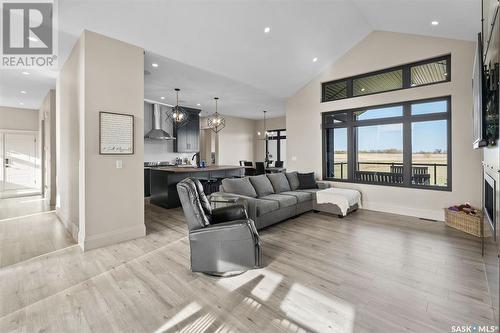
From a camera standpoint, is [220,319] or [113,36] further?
[113,36]

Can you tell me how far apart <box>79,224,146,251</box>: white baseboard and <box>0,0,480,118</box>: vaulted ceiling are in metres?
2.87

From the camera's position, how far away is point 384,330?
174 centimetres

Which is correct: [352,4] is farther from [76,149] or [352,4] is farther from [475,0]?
[76,149]

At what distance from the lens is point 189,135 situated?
9.02 m

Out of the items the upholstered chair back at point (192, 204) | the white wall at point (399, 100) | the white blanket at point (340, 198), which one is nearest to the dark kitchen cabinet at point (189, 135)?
the white wall at point (399, 100)

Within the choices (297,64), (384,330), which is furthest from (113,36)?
(384,330)

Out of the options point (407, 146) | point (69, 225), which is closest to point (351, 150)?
point (407, 146)

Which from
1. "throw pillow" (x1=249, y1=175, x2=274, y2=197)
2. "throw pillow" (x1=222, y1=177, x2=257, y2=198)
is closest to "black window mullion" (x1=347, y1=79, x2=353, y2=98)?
"throw pillow" (x1=249, y1=175, x2=274, y2=197)

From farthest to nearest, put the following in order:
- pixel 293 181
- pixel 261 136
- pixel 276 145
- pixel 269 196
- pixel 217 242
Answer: pixel 261 136 < pixel 276 145 < pixel 293 181 < pixel 269 196 < pixel 217 242

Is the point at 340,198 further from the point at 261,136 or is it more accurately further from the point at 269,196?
the point at 261,136

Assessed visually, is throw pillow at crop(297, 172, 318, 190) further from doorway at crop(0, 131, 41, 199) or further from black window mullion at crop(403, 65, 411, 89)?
doorway at crop(0, 131, 41, 199)

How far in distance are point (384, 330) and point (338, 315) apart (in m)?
0.32

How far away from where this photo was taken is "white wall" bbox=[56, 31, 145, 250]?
327 cm

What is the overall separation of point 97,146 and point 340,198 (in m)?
4.39
